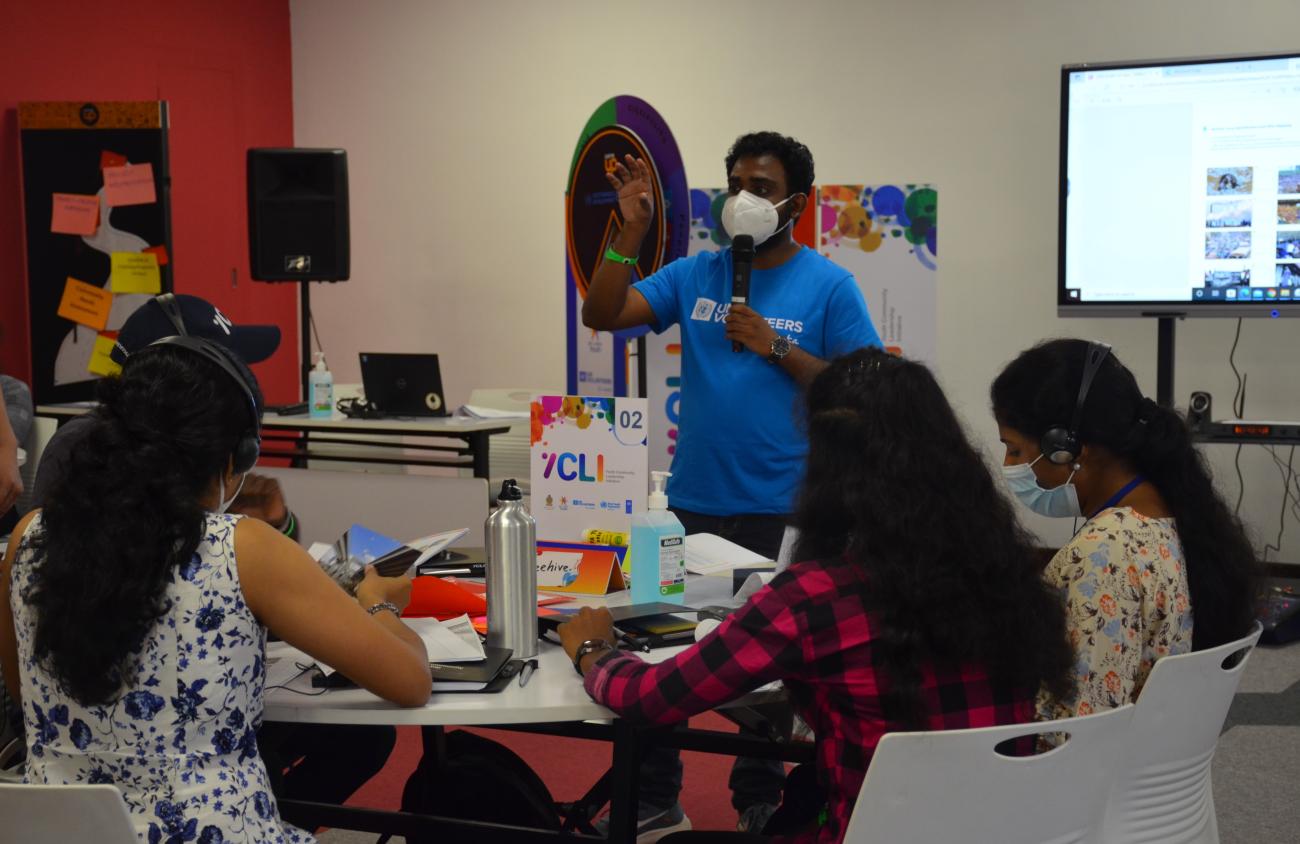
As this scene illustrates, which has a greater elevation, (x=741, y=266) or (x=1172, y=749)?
(x=741, y=266)

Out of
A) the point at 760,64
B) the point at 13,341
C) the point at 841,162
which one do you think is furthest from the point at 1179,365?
the point at 13,341

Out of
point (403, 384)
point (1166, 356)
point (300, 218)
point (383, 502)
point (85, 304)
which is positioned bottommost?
point (383, 502)

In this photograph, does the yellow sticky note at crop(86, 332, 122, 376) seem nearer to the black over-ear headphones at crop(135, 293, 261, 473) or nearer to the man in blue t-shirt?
the man in blue t-shirt

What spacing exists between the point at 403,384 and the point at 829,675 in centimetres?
370

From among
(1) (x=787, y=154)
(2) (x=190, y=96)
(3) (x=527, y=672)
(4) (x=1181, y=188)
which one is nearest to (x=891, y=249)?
(4) (x=1181, y=188)

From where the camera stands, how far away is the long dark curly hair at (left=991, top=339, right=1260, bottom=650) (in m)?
1.71

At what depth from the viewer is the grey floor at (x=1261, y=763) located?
2.89 metres

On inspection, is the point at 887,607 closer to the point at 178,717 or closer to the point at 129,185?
the point at 178,717

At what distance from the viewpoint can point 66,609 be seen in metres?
1.37

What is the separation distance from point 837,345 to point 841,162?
334cm

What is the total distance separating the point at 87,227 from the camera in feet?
18.4

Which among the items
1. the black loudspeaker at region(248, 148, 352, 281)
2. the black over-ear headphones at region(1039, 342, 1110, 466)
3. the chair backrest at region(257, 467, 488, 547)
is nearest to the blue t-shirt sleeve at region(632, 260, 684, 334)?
the black over-ear headphones at region(1039, 342, 1110, 466)

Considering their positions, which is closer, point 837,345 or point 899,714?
point 899,714

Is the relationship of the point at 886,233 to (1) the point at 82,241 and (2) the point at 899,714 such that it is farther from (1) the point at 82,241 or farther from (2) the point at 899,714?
(1) the point at 82,241
